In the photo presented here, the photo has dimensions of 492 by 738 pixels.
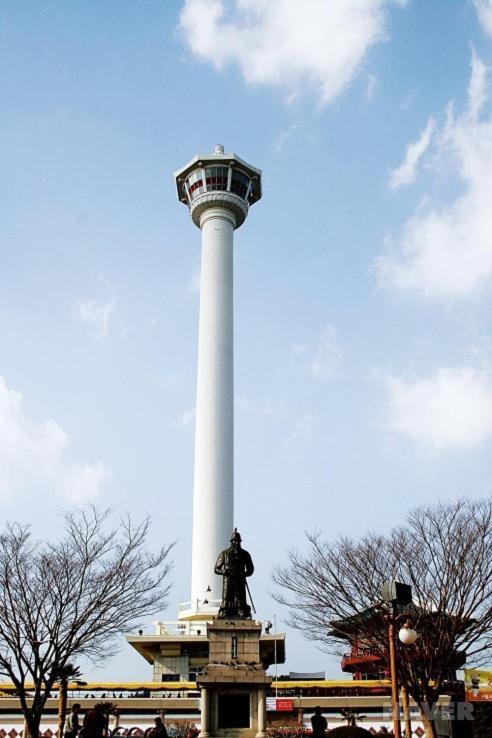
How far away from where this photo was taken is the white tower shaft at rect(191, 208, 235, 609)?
163 ft

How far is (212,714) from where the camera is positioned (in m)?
20.3

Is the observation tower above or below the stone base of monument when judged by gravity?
above

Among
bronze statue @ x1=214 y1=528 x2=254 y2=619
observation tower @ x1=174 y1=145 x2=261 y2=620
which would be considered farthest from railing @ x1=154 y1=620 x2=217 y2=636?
bronze statue @ x1=214 y1=528 x2=254 y2=619

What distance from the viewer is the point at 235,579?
2303 centimetres

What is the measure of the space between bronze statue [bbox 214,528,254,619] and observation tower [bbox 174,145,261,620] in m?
25.6

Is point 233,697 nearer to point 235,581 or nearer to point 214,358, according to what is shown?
point 235,581

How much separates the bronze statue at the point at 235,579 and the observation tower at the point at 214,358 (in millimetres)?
25593

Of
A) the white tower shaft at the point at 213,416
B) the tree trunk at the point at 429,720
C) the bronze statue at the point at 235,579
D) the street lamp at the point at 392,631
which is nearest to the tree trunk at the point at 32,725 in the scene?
the bronze statue at the point at 235,579

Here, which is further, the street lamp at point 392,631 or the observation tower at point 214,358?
the observation tower at point 214,358

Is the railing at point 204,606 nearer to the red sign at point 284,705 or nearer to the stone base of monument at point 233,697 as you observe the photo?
the red sign at point 284,705

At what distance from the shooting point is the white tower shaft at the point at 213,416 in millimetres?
49750

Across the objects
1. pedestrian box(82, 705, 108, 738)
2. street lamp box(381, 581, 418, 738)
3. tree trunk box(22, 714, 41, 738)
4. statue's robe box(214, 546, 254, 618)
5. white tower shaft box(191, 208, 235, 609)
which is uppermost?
white tower shaft box(191, 208, 235, 609)

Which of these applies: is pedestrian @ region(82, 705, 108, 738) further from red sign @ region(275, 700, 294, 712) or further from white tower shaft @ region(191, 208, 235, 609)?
white tower shaft @ region(191, 208, 235, 609)

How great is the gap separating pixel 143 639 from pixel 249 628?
28.4m
